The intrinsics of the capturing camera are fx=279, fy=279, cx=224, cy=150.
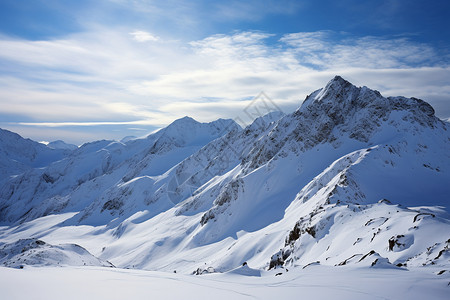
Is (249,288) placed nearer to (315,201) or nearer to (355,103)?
(315,201)

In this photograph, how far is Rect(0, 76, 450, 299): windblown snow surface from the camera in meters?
11.8

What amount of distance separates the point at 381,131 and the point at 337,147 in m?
12.8

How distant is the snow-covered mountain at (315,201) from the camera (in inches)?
1081

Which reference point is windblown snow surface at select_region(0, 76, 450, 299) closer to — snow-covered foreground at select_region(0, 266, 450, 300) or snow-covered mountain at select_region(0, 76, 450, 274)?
snow-covered foreground at select_region(0, 266, 450, 300)

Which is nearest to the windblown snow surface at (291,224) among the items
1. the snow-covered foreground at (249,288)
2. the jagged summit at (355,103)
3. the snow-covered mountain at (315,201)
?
→ the snow-covered foreground at (249,288)

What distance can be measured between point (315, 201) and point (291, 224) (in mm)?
6848

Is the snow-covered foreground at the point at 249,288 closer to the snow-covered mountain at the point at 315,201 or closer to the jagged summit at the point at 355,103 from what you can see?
the snow-covered mountain at the point at 315,201

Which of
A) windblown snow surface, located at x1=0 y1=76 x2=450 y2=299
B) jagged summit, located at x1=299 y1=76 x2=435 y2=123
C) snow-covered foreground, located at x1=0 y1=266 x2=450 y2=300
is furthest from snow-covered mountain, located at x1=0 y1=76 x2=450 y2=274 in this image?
snow-covered foreground, located at x1=0 y1=266 x2=450 y2=300

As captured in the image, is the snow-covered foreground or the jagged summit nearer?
the snow-covered foreground

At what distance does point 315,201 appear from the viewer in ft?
187

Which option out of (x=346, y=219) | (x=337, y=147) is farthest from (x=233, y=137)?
(x=346, y=219)

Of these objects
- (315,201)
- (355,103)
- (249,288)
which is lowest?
(315,201)

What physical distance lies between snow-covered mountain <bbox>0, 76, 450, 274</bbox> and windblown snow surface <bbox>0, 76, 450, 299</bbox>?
0.89ft

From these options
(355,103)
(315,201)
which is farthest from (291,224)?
(355,103)
